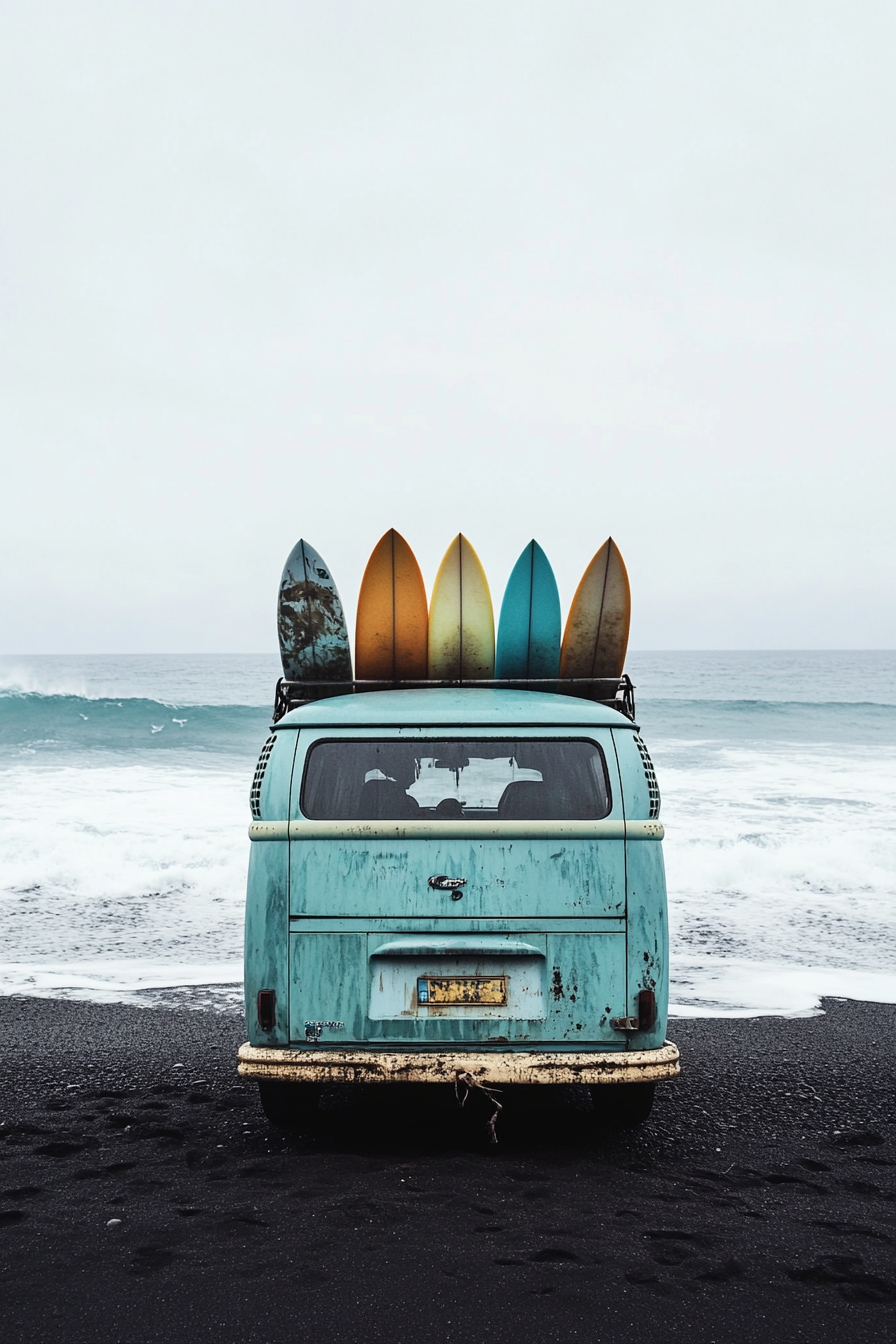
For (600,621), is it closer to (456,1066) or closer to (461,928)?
(461,928)

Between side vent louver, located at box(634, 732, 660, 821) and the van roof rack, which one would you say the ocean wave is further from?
side vent louver, located at box(634, 732, 660, 821)

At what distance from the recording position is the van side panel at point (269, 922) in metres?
3.95

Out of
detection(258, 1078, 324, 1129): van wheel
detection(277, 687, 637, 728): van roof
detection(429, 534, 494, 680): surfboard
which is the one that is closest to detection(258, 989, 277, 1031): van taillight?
detection(258, 1078, 324, 1129): van wheel

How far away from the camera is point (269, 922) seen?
4.01 m

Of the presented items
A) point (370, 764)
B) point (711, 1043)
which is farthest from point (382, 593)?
point (711, 1043)

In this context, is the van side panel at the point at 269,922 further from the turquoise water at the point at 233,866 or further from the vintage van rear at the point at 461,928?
the turquoise water at the point at 233,866

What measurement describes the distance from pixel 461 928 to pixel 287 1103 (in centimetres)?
133

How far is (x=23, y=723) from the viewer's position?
30.0m

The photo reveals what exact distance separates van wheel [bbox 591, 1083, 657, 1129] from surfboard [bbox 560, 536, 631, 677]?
2.01 m

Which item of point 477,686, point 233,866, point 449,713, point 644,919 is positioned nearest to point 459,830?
point 449,713

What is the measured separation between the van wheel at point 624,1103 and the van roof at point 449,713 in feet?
5.52

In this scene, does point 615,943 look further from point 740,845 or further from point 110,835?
point 110,835

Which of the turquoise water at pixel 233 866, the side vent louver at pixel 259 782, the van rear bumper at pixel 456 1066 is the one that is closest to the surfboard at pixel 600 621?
the side vent louver at pixel 259 782

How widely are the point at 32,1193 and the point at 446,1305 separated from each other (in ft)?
5.86
